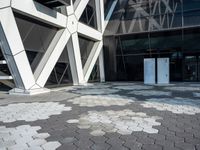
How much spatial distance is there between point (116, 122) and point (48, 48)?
9332 millimetres

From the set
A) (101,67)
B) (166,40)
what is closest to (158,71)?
(166,40)

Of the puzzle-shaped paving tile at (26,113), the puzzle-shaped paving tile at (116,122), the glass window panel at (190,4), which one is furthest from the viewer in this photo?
the glass window panel at (190,4)

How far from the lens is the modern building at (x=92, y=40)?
10.8 metres

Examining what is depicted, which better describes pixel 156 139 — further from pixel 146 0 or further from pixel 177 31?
pixel 146 0

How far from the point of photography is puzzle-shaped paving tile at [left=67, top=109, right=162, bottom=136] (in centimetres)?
460

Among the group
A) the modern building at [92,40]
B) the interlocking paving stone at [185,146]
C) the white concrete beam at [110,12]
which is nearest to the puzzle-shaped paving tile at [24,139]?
the interlocking paving stone at [185,146]

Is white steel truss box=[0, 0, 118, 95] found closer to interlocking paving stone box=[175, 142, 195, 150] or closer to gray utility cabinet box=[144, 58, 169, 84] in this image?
gray utility cabinet box=[144, 58, 169, 84]

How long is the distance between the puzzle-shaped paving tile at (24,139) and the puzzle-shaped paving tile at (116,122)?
0.98m

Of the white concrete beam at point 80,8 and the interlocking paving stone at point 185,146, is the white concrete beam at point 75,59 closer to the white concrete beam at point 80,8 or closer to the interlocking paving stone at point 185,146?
the white concrete beam at point 80,8

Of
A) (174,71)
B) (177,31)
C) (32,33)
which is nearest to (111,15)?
(177,31)

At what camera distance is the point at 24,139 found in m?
4.11

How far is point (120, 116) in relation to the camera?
5.84m

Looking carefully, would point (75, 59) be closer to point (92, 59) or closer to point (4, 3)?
point (92, 59)

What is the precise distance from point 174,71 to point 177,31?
11.3 ft
